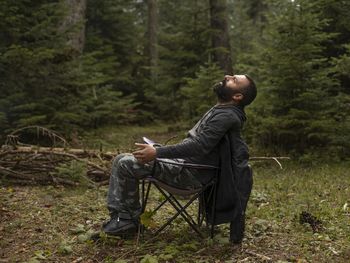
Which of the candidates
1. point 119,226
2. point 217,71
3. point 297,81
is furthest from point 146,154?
point 217,71

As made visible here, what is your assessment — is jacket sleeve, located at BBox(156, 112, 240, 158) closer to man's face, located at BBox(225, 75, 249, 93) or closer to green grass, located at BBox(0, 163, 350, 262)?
man's face, located at BBox(225, 75, 249, 93)

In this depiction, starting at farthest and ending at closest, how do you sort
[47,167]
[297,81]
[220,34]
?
[220,34] < [297,81] < [47,167]

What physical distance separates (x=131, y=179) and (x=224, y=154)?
97 centimetres

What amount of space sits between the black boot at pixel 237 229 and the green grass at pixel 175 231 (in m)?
0.11

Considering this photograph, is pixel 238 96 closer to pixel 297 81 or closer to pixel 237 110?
pixel 237 110

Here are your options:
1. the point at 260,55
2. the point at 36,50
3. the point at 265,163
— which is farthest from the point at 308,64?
the point at 36,50

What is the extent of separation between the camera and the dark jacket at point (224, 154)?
177 inches

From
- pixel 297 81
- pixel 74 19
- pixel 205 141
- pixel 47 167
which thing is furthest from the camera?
pixel 74 19

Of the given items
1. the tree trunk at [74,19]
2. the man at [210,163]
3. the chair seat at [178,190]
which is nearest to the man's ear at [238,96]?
the man at [210,163]

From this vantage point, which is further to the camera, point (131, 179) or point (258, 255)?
point (131, 179)

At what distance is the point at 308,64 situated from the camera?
29.3 feet

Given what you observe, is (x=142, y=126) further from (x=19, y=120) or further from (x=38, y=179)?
(x=38, y=179)

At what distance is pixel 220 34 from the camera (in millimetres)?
14078

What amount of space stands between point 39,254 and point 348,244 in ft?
10.1
